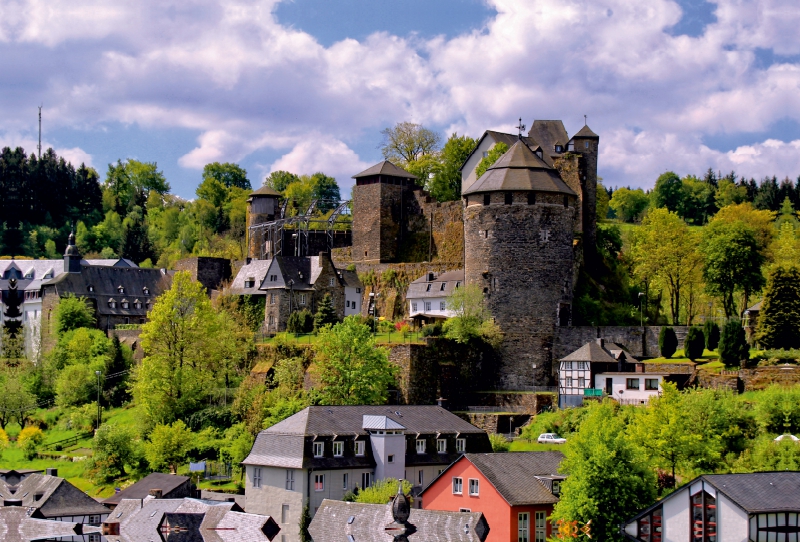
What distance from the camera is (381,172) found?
82938 mm

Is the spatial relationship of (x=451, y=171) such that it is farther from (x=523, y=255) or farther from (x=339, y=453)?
(x=339, y=453)

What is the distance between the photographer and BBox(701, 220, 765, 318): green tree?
72.8 metres

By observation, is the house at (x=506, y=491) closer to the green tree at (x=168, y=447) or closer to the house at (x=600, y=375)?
the house at (x=600, y=375)

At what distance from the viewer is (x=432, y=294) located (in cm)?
7300

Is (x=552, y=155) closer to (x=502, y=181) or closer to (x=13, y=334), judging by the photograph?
(x=502, y=181)

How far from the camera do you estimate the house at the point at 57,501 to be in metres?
58.0

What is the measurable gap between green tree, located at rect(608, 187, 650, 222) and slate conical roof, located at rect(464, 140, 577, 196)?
253 feet

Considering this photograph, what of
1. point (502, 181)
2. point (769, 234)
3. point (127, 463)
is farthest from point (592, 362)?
point (769, 234)

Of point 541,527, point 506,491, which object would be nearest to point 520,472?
point 506,491

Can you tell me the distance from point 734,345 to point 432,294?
20281 millimetres

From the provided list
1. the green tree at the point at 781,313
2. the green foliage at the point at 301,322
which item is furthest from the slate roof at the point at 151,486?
the green tree at the point at 781,313

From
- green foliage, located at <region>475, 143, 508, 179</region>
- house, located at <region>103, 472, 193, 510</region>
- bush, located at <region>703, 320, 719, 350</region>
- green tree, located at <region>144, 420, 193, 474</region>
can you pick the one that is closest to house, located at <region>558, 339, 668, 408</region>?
bush, located at <region>703, 320, 719, 350</region>

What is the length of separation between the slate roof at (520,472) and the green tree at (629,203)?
316 feet

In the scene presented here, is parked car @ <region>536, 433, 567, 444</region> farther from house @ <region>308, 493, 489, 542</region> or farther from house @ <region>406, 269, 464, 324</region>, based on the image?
house @ <region>406, 269, 464, 324</region>
